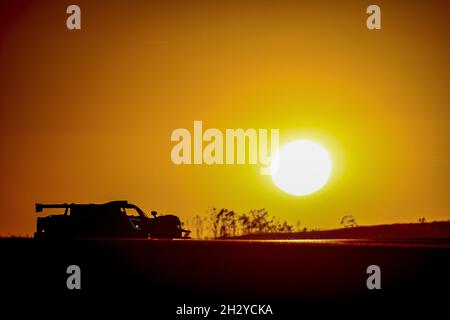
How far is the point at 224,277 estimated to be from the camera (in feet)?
45.3

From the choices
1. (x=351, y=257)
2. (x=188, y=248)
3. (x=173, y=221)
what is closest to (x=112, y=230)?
(x=173, y=221)

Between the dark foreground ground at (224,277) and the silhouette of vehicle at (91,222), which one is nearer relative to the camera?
the dark foreground ground at (224,277)

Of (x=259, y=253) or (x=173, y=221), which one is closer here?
(x=259, y=253)

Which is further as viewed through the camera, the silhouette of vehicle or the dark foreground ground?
the silhouette of vehicle

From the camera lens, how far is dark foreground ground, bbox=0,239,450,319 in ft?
37.2

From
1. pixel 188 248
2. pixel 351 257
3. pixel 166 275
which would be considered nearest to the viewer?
pixel 166 275

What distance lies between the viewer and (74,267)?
47.2ft

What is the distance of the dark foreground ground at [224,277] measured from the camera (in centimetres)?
1134

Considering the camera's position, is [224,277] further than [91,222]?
No
